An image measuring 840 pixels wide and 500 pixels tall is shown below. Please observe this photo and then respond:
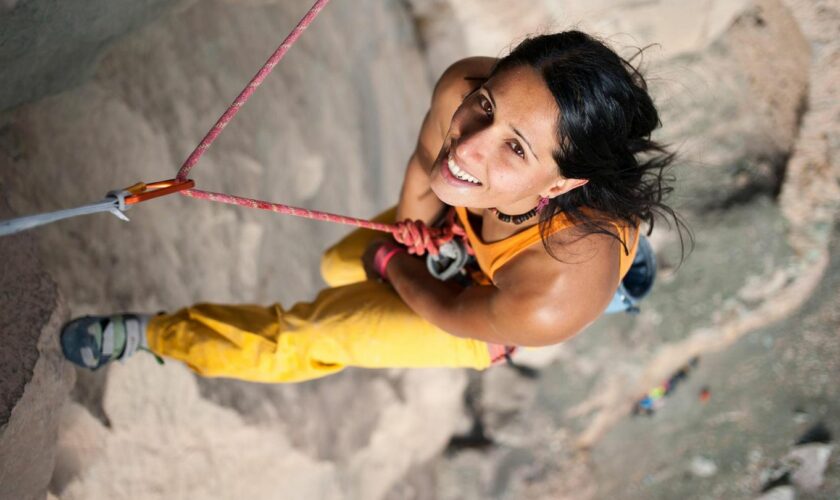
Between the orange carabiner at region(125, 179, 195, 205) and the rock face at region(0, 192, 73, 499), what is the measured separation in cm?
45

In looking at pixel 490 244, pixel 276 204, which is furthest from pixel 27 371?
pixel 490 244

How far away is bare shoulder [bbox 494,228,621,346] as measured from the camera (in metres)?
1.46

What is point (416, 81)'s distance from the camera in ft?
11.7

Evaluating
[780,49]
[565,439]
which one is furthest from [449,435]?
[780,49]

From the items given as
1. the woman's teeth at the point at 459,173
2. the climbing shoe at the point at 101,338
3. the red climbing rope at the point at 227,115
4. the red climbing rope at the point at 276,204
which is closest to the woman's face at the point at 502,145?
the woman's teeth at the point at 459,173

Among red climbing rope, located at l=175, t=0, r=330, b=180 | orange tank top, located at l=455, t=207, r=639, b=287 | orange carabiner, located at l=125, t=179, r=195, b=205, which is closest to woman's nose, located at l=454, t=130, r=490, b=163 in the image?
orange tank top, located at l=455, t=207, r=639, b=287

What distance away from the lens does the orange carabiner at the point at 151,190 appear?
1300 mm

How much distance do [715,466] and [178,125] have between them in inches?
115

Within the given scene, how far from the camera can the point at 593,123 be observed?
4.40 feet

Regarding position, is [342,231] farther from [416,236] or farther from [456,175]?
[456,175]

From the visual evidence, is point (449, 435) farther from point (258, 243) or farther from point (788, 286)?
point (788, 286)

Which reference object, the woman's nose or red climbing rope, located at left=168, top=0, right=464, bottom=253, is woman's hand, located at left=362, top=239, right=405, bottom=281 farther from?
the woman's nose

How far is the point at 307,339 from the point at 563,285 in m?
0.68

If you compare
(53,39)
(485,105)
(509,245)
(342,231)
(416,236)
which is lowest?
(509,245)
